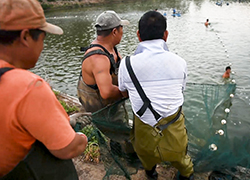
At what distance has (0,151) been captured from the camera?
137cm

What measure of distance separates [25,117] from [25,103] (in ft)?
0.31

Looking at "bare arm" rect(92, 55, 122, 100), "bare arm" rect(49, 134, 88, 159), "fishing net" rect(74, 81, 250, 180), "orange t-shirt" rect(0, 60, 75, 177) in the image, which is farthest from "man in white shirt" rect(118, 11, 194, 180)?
"orange t-shirt" rect(0, 60, 75, 177)

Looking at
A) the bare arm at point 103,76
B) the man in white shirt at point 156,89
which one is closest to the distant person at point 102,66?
the bare arm at point 103,76

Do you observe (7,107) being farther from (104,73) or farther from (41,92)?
(104,73)

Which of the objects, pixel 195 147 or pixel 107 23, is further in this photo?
pixel 195 147

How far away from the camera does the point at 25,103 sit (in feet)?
4.01

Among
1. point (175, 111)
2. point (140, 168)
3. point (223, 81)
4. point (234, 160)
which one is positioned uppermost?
point (175, 111)

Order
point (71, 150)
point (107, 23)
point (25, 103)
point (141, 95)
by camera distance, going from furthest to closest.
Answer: point (107, 23)
point (141, 95)
point (71, 150)
point (25, 103)

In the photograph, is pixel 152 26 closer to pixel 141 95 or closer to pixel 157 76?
pixel 157 76

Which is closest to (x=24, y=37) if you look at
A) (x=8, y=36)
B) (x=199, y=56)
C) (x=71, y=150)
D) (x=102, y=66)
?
(x=8, y=36)

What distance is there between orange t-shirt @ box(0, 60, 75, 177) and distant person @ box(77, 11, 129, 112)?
129 centimetres

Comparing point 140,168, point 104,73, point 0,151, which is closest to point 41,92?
point 0,151

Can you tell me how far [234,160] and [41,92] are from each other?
308 cm

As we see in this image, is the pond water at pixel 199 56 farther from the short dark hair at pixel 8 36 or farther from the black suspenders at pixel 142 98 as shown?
the short dark hair at pixel 8 36
